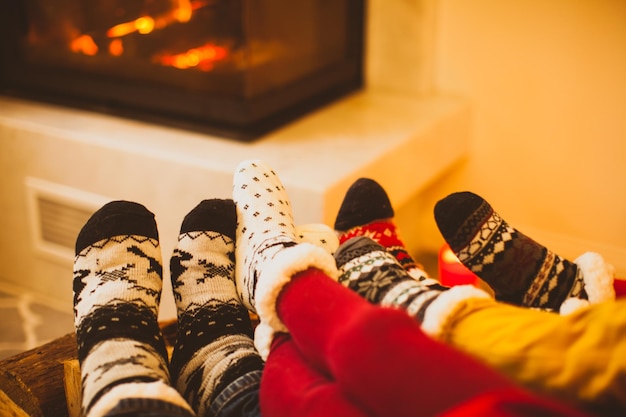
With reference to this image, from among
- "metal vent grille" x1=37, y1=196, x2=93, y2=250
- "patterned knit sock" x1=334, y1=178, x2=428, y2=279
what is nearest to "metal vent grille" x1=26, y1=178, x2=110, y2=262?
"metal vent grille" x1=37, y1=196, x2=93, y2=250

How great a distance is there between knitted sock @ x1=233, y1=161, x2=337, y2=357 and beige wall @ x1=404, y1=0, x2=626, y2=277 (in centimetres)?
80

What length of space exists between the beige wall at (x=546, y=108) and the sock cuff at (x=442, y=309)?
1063 mm

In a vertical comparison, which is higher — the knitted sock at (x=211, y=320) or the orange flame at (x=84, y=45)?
the orange flame at (x=84, y=45)

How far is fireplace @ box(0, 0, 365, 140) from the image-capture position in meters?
1.54

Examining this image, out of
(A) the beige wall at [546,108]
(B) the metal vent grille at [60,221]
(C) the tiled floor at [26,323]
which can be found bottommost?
A: (C) the tiled floor at [26,323]

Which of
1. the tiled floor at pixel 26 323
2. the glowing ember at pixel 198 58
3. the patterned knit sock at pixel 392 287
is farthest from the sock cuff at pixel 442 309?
the tiled floor at pixel 26 323

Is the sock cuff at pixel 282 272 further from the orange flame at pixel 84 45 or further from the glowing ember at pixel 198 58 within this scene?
the orange flame at pixel 84 45

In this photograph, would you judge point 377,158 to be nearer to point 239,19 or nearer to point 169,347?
point 239,19

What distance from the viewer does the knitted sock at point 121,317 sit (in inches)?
24.7

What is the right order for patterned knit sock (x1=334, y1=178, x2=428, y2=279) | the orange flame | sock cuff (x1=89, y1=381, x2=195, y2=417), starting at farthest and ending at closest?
the orange flame
patterned knit sock (x1=334, y1=178, x2=428, y2=279)
sock cuff (x1=89, y1=381, x2=195, y2=417)

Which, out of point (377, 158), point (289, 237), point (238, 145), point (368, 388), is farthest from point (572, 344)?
point (238, 145)

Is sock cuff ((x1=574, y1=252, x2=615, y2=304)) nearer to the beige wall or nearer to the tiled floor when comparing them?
the beige wall

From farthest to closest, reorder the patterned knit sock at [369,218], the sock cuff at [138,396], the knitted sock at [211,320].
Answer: the patterned knit sock at [369,218]
the knitted sock at [211,320]
the sock cuff at [138,396]

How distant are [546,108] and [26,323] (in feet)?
4.40
